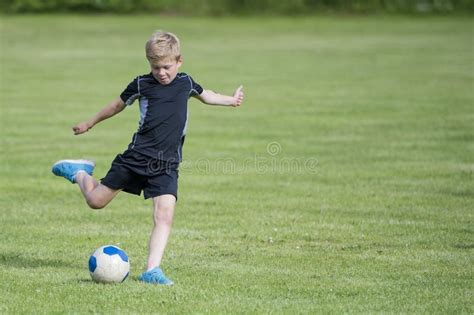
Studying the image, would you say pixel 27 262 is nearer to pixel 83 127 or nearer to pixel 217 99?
pixel 83 127

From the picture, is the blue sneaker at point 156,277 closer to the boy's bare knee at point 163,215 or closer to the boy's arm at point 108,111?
the boy's bare knee at point 163,215

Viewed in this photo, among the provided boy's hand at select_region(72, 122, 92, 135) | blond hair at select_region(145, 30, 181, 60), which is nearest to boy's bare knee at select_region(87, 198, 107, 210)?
boy's hand at select_region(72, 122, 92, 135)

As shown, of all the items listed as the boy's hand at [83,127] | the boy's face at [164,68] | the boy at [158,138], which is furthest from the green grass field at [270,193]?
the boy's face at [164,68]

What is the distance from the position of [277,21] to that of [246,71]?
1867 centimetres

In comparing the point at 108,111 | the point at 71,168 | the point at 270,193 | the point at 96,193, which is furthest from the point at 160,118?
the point at 270,193

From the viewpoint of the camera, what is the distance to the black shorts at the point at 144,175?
8.02 m

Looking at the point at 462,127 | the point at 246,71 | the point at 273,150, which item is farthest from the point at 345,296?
the point at 246,71

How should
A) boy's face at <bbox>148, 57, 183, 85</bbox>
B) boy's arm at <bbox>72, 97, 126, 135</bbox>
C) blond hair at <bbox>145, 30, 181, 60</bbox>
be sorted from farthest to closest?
boy's arm at <bbox>72, 97, 126, 135</bbox> → boy's face at <bbox>148, 57, 183, 85</bbox> → blond hair at <bbox>145, 30, 181, 60</bbox>

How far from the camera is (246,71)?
2745cm

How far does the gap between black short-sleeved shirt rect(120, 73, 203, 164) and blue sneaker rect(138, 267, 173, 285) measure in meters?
0.93

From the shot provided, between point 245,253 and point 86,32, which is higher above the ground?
point 245,253

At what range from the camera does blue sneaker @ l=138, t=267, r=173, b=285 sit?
25.0 feet

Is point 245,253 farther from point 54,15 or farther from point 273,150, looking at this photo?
point 54,15

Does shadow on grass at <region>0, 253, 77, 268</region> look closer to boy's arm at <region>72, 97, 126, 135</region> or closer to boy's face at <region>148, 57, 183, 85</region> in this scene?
boy's arm at <region>72, 97, 126, 135</region>
